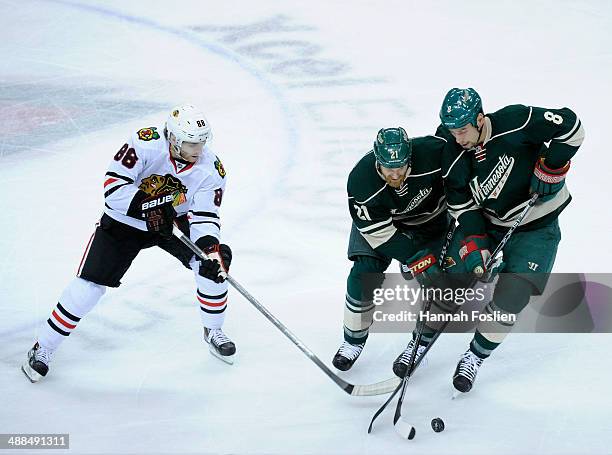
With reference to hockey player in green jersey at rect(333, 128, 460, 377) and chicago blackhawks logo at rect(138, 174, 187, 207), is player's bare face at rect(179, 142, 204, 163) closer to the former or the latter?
chicago blackhawks logo at rect(138, 174, 187, 207)

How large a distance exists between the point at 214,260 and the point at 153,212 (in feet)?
1.06

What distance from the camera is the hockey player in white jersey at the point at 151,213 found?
382 cm

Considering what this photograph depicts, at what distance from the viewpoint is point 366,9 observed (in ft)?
26.0

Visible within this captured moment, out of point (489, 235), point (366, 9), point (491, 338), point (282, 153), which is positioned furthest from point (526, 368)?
point (366, 9)

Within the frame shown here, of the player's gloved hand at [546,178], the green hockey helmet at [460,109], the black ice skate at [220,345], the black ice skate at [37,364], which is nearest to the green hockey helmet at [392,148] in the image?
the green hockey helmet at [460,109]

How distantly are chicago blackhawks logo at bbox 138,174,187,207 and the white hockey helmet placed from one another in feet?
0.65

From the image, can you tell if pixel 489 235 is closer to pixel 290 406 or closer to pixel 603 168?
pixel 290 406

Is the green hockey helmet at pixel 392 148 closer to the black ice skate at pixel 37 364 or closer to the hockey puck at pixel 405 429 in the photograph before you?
the hockey puck at pixel 405 429

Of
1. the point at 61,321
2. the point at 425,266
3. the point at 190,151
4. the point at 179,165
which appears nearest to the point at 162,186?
the point at 179,165

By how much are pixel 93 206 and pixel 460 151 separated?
255 centimetres

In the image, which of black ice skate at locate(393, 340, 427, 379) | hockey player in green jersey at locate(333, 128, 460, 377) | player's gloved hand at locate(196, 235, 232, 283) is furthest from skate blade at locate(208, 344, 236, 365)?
black ice skate at locate(393, 340, 427, 379)

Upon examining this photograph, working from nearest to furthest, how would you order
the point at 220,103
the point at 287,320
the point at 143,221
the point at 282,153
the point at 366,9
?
the point at 143,221
the point at 287,320
the point at 282,153
the point at 220,103
the point at 366,9

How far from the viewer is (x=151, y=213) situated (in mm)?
3879

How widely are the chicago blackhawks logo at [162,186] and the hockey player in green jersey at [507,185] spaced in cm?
113
